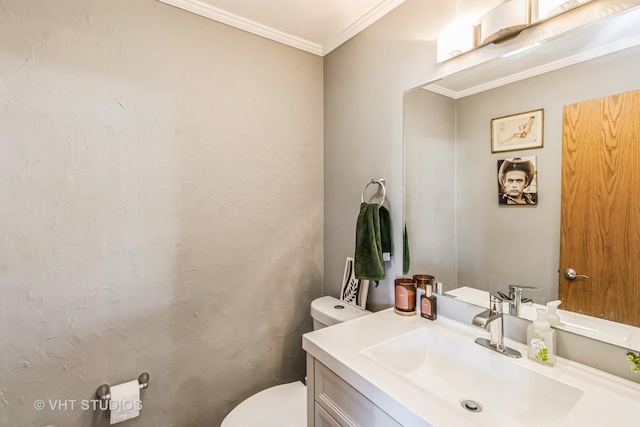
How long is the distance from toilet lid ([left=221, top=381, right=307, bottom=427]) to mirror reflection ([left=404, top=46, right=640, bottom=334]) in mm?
845

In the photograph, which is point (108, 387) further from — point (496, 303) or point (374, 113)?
point (374, 113)

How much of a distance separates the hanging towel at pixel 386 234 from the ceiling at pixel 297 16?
0.97 meters

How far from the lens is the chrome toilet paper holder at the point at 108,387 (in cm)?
124

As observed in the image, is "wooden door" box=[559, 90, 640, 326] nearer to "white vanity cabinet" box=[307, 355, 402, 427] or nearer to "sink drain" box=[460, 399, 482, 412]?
"sink drain" box=[460, 399, 482, 412]

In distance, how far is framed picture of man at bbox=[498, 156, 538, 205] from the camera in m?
1.01

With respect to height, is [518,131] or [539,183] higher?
[518,131]

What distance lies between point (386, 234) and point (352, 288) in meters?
0.40

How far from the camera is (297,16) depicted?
1552mm

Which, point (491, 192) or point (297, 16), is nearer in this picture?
point (491, 192)

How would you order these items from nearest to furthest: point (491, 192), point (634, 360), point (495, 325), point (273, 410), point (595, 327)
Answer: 1. point (634, 360)
2. point (595, 327)
3. point (495, 325)
4. point (491, 192)
5. point (273, 410)

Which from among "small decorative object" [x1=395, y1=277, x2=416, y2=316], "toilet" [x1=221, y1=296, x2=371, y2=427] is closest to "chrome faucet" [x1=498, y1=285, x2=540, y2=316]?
"small decorative object" [x1=395, y1=277, x2=416, y2=316]

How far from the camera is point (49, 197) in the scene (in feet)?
3.88

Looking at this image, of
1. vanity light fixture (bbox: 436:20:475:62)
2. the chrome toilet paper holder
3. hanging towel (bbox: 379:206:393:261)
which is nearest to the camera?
vanity light fixture (bbox: 436:20:475:62)

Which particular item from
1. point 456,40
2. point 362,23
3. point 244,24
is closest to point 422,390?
point 456,40
